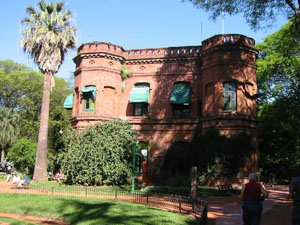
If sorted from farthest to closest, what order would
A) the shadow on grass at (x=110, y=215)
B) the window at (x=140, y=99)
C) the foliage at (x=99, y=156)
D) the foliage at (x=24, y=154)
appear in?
the foliage at (x=24, y=154) < the window at (x=140, y=99) < the foliage at (x=99, y=156) < the shadow on grass at (x=110, y=215)

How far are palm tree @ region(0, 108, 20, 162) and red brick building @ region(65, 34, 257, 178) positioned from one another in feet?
53.1

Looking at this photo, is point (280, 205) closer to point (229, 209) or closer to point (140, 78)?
point (229, 209)

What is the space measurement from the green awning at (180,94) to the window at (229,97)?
2.80m

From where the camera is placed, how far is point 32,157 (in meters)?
30.0

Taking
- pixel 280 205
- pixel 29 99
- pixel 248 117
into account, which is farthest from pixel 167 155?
pixel 29 99

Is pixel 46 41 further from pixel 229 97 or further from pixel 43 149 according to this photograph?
pixel 229 97

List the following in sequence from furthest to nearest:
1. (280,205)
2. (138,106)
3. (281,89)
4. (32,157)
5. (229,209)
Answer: (32,157) < (281,89) < (138,106) < (280,205) < (229,209)

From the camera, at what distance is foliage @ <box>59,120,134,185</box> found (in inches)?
756

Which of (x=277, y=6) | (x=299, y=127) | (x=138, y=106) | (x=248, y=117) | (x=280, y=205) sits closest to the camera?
(x=280, y=205)

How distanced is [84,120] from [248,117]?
12087 millimetres

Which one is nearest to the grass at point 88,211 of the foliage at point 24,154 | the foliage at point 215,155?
the foliage at point 215,155

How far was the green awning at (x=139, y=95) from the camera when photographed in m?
23.3

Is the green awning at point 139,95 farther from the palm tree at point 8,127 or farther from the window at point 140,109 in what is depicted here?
the palm tree at point 8,127

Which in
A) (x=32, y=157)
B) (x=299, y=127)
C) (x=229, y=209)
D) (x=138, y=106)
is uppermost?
(x=138, y=106)
